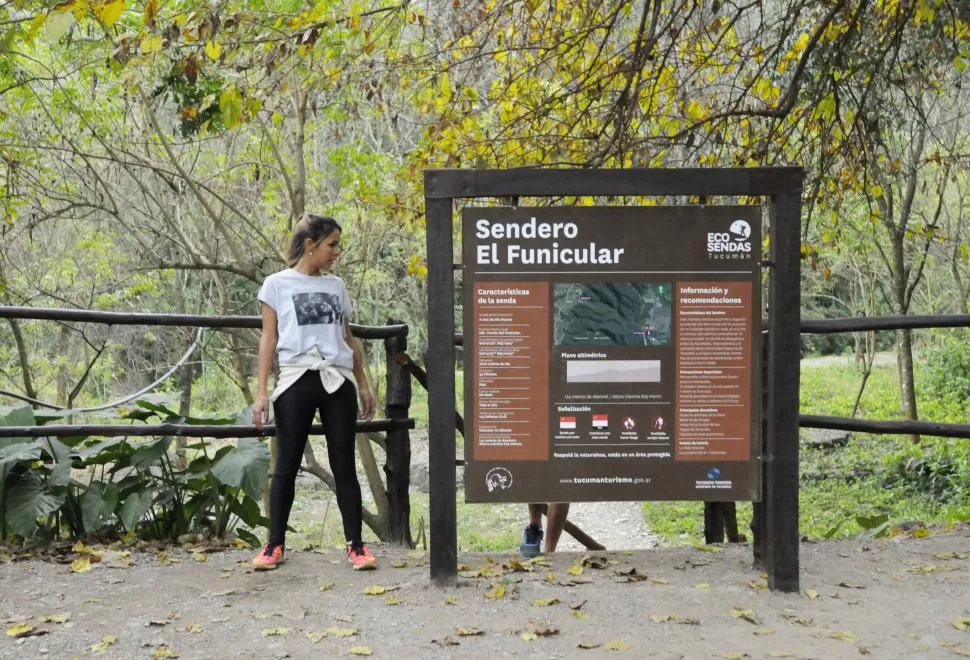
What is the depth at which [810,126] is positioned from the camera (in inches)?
295

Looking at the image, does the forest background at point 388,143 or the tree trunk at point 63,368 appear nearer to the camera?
the forest background at point 388,143

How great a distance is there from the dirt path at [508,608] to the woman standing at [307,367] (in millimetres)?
373

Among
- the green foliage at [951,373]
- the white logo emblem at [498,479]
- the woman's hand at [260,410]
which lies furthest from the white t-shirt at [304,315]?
the green foliage at [951,373]

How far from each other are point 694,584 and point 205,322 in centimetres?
283

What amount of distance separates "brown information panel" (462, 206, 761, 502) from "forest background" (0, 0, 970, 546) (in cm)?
161

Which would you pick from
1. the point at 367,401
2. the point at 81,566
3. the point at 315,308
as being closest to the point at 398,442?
the point at 367,401

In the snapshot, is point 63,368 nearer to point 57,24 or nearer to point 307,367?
point 307,367

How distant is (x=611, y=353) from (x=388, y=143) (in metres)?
13.7

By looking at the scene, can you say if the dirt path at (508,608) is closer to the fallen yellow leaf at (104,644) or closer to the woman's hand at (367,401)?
the fallen yellow leaf at (104,644)

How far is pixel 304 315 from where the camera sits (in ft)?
15.5

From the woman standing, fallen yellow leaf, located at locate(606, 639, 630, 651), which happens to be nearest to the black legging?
the woman standing

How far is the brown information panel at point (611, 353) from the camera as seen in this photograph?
4477mm

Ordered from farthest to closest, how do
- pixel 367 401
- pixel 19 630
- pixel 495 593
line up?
pixel 367 401, pixel 495 593, pixel 19 630

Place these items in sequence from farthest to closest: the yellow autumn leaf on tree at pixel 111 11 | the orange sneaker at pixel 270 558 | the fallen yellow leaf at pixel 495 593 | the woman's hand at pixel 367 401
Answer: the woman's hand at pixel 367 401 < the orange sneaker at pixel 270 558 < the fallen yellow leaf at pixel 495 593 < the yellow autumn leaf on tree at pixel 111 11
